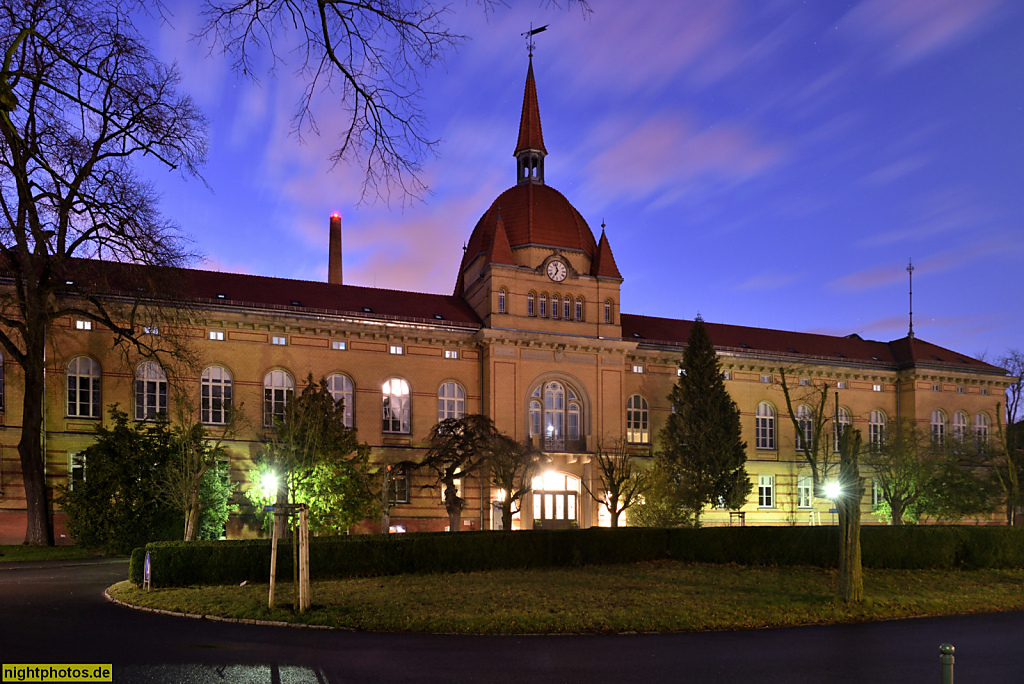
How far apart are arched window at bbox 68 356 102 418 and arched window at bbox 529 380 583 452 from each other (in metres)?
20.0

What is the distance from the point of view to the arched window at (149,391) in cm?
3581

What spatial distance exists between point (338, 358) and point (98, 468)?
1238 centimetres

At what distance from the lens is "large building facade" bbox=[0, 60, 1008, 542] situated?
35.3m

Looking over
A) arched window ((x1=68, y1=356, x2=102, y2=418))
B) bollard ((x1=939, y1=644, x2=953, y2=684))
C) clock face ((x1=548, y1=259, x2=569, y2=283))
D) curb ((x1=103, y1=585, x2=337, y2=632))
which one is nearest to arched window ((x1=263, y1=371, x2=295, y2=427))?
arched window ((x1=68, y1=356, x2=102, y2=418))

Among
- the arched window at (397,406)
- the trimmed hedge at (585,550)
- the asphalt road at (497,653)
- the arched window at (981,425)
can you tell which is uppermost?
the arched window at (397,406)

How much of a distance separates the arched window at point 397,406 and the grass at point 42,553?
14.2 m

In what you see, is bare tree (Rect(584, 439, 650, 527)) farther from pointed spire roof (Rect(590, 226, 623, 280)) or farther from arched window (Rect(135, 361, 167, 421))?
arched window (Rect(135, 361, 167, 421))

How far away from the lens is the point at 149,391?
3619 cm

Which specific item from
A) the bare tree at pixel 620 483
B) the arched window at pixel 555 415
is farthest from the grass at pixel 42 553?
the arched window at pixel 555 415

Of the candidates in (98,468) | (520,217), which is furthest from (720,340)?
(98,468)

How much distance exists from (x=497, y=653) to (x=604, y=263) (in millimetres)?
33087

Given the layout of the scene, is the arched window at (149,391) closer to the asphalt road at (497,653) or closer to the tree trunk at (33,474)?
the tree trunk at (33,474)

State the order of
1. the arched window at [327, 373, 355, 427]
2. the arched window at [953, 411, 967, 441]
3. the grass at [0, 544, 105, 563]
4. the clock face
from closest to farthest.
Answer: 1. the grass at [0, 544, 105, 563]
2. the arched window at [327, 373, 355, 427]
3. the clock face
4. the arched window at [953, 411, 967, 441]

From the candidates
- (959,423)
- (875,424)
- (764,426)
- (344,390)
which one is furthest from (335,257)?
(959,423)
